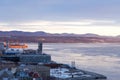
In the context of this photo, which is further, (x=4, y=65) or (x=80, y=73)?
(x=80, y=73)

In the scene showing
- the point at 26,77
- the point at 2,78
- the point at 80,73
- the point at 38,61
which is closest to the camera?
the point at 2,78

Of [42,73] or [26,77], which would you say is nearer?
[26,77]

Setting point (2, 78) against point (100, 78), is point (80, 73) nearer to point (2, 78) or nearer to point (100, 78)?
point (100, 78)

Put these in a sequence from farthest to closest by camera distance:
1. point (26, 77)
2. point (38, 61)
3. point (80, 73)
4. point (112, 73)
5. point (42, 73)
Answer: point (38, 61)
point (112, 73)
point (80, 73)
point (42, 73)
point (26, 77)

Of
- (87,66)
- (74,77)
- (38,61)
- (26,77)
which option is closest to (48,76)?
(74,77)

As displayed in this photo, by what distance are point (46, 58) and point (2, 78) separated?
1416 cm

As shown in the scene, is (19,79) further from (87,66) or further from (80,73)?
(87,66)

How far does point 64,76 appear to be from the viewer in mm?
19781

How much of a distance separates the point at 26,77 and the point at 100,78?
7668 millimetres

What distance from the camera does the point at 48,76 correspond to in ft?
59.8

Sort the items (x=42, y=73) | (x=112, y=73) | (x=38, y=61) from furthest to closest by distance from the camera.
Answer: (x=38, y=61)
(x=112, y=73)
(x=42, y=73)

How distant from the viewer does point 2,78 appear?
1232 cm

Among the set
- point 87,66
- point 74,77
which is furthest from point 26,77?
point 87,66

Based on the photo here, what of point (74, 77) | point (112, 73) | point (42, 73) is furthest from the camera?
point (112, 73)
